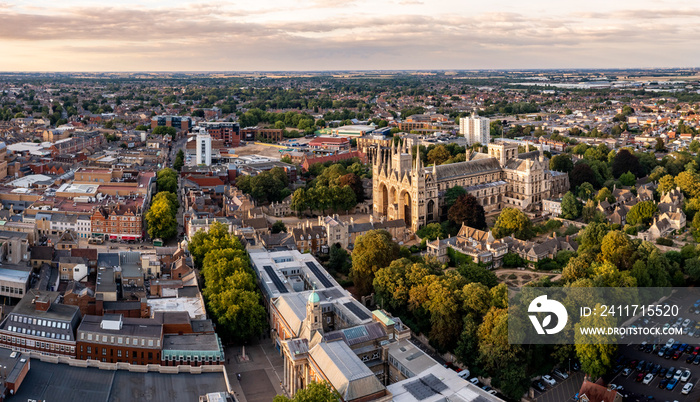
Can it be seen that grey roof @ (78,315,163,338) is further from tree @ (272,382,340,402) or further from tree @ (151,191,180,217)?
tree @ (151,191,180,217)

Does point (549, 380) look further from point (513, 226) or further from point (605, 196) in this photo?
point (605, 196)

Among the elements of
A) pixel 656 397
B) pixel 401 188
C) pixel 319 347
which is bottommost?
pixel 656 397

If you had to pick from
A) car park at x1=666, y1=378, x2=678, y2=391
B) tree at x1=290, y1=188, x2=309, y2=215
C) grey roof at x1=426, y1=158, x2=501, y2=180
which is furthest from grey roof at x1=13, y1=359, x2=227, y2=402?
grey roof at x1=426, y1=158, x2=501, y2=180

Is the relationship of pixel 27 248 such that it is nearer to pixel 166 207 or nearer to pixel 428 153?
pixel 166 207

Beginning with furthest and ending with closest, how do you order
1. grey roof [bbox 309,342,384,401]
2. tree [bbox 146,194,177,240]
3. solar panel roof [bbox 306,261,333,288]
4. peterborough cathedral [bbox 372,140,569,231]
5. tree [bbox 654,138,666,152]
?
1. tree [bbox 654,138,666,152]
2. peterborough cathedral [bbox 372,140,569,231]
3. tree [bbox 146,194,177,240]
4. solar panel roof [bbox 306,261,333,288]
5. grey roof [bbox 309,342,384,401]

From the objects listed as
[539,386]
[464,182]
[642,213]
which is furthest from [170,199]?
[642,213]

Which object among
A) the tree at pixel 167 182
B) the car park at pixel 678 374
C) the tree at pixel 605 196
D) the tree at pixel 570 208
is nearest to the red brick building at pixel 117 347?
the car park at pixel 678 374

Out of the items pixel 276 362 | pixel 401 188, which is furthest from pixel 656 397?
pixel 401 188
